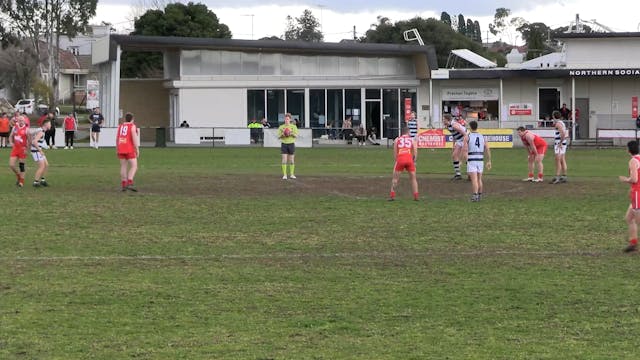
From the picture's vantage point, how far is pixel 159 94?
192 feet

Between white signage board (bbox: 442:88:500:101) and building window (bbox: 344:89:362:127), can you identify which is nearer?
white signage board (bbox: 442:88:500:101)

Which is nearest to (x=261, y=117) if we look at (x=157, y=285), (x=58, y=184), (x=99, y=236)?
(x=58, y=184)

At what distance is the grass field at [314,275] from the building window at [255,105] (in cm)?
3192

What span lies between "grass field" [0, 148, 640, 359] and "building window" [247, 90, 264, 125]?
31.9 m

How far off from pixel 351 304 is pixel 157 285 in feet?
7.85

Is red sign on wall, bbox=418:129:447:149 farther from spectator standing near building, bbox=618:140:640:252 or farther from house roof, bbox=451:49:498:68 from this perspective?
spectator standing near building, bbox=618:140:640:252

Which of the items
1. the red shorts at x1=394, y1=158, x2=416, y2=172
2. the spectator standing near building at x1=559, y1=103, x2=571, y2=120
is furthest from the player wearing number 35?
the spectator standing near building at x1=559, y1=103, x2=571, y2=120

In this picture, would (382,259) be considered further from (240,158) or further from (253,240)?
(240,158)

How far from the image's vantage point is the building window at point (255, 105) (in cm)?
5469

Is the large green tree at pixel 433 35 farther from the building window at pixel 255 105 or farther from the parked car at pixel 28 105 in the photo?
the building window at pixel 255 105

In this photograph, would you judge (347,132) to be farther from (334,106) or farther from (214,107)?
(214,107)

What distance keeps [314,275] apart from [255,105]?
43645 millimetres

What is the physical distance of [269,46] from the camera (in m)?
53.8

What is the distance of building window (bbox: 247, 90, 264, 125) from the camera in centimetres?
5469
